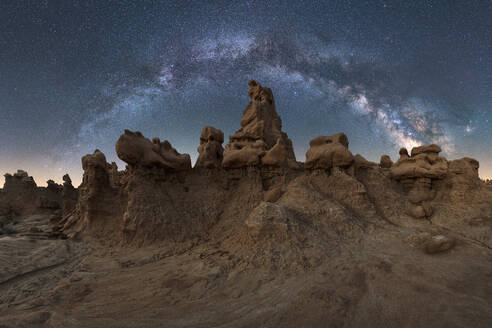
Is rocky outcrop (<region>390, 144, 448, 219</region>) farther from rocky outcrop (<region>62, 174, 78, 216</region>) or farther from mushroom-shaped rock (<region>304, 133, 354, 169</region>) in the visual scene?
rocky outcrop (<region>62, 174, 78, 216</region>)

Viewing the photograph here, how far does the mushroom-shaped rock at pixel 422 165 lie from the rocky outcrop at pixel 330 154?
3.46 m

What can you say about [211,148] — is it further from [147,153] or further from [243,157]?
[147,153]

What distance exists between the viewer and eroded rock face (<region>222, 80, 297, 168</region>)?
1055cm

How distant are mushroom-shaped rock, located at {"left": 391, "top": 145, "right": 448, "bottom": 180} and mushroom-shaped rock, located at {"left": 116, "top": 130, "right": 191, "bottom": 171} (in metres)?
12.8

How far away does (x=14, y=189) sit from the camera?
16203mm

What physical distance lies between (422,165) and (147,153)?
15346mm

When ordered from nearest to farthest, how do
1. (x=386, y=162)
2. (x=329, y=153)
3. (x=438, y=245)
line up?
(x=438, y=245) → (x=329, y=153) → (x=386, y=162)

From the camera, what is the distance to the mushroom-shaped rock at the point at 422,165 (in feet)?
33.6

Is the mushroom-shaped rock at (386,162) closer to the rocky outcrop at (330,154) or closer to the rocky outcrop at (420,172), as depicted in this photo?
the rocky outcrop at (420,172)

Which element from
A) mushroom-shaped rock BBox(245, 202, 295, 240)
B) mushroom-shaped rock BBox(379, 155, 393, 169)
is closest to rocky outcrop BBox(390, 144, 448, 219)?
mushroom-shaped rock BBox(379, 155, 393, 169)

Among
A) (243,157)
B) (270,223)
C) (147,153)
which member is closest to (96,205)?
(147,153)

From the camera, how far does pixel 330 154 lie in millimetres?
10133

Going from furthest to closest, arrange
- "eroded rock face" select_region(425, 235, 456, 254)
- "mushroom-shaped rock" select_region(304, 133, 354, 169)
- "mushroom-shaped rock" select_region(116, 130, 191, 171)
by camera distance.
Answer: "mushroom-shaped rock" select_region(304, 133, 354, 169) < "mushroom-shaped rock" select_region(116, 130, 191, 171) < "eroded rock face" select_region(425, 235, 456, 254)

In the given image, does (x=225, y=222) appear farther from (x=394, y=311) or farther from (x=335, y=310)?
(x=394, y=311)
